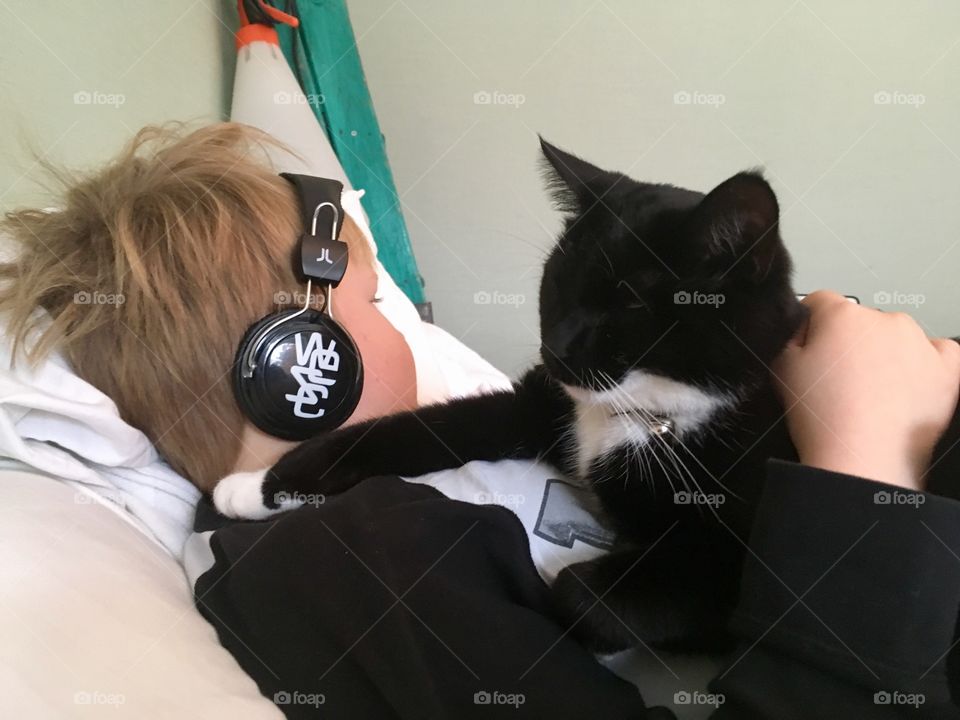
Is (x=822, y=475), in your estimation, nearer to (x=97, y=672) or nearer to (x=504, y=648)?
(x=504, y=648)

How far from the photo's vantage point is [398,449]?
792 mm

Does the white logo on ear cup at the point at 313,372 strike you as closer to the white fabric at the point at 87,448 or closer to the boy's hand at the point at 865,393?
the white fabric at the point at 87,448

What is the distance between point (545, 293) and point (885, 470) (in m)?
0.43

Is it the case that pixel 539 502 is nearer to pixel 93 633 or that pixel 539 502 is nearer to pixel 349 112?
pixel 93 633

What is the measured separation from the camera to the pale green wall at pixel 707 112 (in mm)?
1560

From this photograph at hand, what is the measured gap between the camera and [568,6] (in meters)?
1.67

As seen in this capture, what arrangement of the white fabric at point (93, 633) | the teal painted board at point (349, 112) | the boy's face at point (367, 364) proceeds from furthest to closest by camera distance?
the teal painted board at point (349, 112) → the boy's face at point (367, 364) → the white fabric at point (93, 633)

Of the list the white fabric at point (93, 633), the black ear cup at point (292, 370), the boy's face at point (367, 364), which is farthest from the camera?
the boy's face at point (367, 364)

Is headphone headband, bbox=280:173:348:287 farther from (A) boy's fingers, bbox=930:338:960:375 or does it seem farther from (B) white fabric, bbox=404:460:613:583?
(A) boy's fingers, bbox=930:338:960:375

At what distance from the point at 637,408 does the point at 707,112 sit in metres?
1.26

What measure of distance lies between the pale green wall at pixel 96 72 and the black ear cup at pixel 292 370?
0.52m

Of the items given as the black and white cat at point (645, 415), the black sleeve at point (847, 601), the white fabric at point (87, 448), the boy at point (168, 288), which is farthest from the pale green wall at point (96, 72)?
the black sleeve at point (847, 601)

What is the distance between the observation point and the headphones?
73 centimetres

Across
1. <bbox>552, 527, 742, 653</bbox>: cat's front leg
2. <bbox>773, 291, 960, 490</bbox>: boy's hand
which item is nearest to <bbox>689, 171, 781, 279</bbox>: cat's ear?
<bbox>773, 291, 960, 490</bbox>: boy's hand
